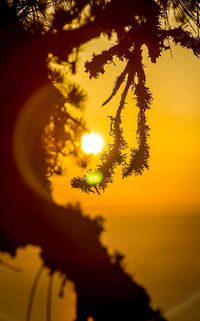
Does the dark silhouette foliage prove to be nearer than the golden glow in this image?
Yes

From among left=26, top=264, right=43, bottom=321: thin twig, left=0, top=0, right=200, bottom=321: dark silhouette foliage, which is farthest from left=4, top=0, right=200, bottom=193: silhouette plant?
left=26, top=264, right=43, bottom=321: thin twig

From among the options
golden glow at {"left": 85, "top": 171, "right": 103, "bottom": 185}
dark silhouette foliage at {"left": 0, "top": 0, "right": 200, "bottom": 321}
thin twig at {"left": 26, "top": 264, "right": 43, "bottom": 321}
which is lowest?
thin twig at {"left": 26, "top": 264, "right": 43, "bottom": 321}

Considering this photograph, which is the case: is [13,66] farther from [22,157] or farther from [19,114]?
[22,157]

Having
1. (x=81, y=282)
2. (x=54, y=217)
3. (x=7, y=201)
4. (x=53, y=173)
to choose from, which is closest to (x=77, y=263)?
(x=81, y=282)

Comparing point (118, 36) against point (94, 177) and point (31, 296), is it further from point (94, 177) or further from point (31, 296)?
point (31, 296)

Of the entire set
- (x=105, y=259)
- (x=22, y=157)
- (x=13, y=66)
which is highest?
(x=13, y=66)

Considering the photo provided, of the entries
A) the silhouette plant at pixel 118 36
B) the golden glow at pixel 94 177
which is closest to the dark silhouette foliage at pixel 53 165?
the silhouette plant at pixel 118 36

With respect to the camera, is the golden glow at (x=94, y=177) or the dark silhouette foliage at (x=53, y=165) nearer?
the dark silhouette foliage at (x=53, y=165)

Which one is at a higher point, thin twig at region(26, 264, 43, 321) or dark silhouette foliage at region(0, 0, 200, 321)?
dark silhouette foliage at region(0, 0, 200, 321)

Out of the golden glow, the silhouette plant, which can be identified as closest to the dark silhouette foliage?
the silhouette plant

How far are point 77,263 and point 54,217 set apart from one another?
0.27 meters

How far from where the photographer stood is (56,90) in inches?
96.3

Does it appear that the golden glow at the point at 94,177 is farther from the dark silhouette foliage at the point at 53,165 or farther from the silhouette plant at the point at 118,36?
the dark silhouette foliage at the point at 53,165

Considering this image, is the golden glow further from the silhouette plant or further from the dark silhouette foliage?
the dark silhouette foliage
